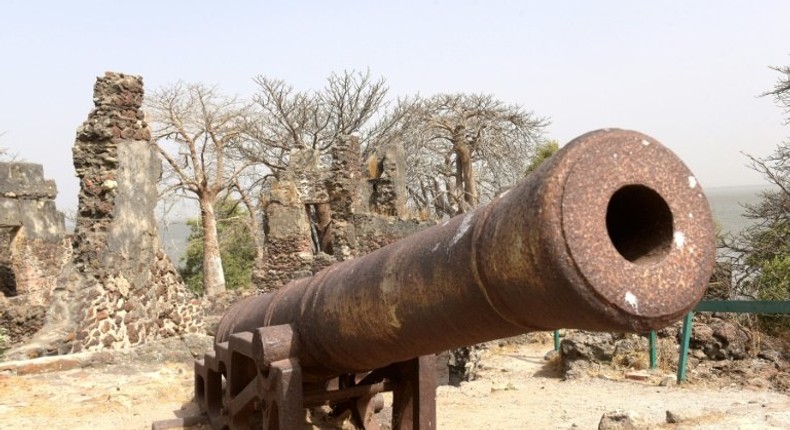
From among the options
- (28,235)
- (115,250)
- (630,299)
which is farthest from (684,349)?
(28,235)

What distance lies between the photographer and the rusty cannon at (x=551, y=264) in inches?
68.0

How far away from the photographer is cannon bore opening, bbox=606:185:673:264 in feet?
5.98

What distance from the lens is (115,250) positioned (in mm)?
9211

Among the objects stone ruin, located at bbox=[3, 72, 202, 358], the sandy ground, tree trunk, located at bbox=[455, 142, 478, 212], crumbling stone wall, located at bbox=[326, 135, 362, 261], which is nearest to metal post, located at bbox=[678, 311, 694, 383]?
the sandy ground

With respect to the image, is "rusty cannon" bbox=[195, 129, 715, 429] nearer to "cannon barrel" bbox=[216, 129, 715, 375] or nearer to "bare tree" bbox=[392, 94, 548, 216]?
"cannon barrel" bbox=[216, 129, 715, 375]

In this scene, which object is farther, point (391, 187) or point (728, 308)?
point (391, 187)

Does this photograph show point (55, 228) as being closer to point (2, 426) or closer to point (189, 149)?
point (189, 149)

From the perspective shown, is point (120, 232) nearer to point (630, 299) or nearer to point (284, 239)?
point (284, 239)

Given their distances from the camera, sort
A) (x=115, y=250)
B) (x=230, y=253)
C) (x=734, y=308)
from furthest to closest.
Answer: (x=230, y=253) < (x=115, y=250) < (x=734, y=308)

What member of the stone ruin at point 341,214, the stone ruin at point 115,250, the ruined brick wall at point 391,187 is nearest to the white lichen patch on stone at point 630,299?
the stone ruin at point 115,250

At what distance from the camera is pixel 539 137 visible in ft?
82.8

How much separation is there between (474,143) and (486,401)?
62.3 ft

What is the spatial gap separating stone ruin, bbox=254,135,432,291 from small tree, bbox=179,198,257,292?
349 inches

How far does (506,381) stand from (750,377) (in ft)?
8.88
